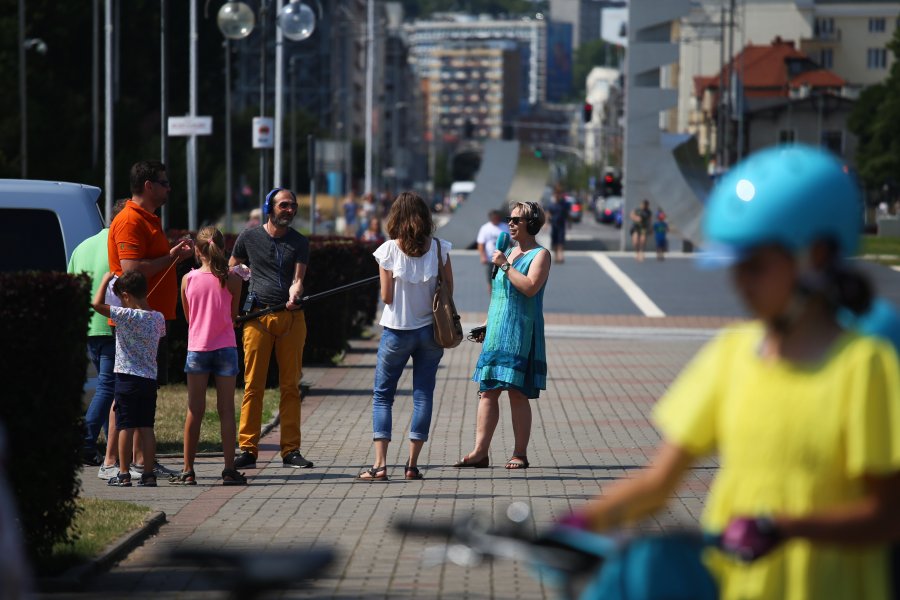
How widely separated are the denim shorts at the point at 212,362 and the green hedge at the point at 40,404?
261 centimetres

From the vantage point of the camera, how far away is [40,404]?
6.77 meters

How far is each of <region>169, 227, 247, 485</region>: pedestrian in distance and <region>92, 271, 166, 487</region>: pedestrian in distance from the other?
0.28m

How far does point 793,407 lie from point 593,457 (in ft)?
26.0

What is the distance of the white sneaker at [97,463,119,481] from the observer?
9727 mm

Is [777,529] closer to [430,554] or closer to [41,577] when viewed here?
[430,554]

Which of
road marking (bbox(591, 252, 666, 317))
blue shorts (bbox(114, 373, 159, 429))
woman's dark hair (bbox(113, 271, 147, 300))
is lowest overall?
road marking (bbox(591, 252, 666, 317))

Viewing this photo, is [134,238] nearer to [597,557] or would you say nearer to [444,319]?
[444,319]

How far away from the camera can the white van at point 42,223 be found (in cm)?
1023

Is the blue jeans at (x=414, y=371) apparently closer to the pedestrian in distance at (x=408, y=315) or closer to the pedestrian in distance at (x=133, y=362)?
the pedestrian in distance at (x=408, y=315)

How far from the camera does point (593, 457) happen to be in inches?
425

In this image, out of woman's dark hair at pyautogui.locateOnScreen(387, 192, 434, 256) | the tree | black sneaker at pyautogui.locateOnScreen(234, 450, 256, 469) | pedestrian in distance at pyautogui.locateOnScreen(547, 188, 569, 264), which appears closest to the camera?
woman's dark hair at pyautogui.locateOnScreen(387, 192, 434, 256)

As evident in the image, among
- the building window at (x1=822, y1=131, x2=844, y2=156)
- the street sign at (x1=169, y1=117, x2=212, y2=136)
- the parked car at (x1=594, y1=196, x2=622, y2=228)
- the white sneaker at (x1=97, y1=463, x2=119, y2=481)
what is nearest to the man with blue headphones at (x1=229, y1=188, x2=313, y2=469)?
the white sneaker at (x1=97, y1=463, x2=119, y2=481)

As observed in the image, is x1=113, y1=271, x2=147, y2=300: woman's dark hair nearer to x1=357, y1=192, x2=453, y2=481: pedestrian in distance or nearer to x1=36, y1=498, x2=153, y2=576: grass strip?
x1=36, y1=498, x2=153, y2=576: grass strip

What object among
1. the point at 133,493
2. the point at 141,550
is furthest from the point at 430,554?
the point at 133,493
